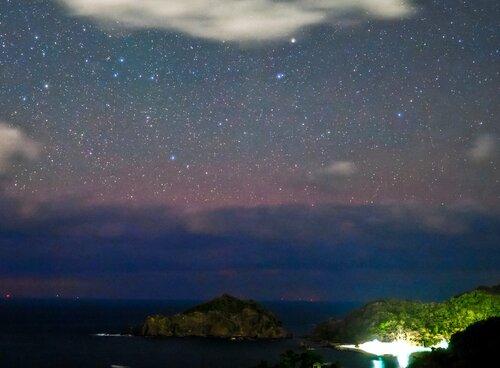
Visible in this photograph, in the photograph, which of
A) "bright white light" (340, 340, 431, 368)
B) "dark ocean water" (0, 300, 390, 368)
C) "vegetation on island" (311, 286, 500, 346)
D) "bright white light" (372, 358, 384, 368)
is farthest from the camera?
"dark ocean water" (0, 300, 390, 368)

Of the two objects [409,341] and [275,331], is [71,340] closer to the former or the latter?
[275,331]

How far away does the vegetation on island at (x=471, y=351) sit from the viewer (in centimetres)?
4944

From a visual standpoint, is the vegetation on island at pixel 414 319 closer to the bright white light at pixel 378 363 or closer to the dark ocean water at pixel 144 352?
the dark ocean water at pixel 144 352

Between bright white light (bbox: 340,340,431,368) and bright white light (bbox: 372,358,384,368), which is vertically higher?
bright white light (bbox: 340,340,431,368)

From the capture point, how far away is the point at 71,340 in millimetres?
183500

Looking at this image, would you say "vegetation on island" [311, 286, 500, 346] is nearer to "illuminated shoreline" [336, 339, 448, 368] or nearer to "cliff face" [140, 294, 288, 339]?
"illuminated shoreline" [336, 339, 448, 368]

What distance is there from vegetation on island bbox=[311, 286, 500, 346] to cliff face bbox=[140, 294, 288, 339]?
17.1 m

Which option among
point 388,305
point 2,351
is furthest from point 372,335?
point 2,351

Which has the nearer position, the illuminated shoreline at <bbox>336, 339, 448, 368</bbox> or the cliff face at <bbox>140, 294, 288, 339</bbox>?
the illuminated shoreline at <bbox>336, 339, 448, 368</bbox>

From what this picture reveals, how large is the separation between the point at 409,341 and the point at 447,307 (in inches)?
398

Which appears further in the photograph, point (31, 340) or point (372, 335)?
point (31, 340)

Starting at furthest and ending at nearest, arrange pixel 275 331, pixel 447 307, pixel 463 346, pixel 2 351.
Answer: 1. pixel 275 331
2. pixel 2 351
3. pixel 447 307
4. pixel 463 346

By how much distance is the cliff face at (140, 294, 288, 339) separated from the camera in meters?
179

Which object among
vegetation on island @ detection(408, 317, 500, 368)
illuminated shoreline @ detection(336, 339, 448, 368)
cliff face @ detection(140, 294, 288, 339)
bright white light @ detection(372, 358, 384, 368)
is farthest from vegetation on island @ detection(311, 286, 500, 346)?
vegetation on island @ detection(408, 317, 500, 368)
